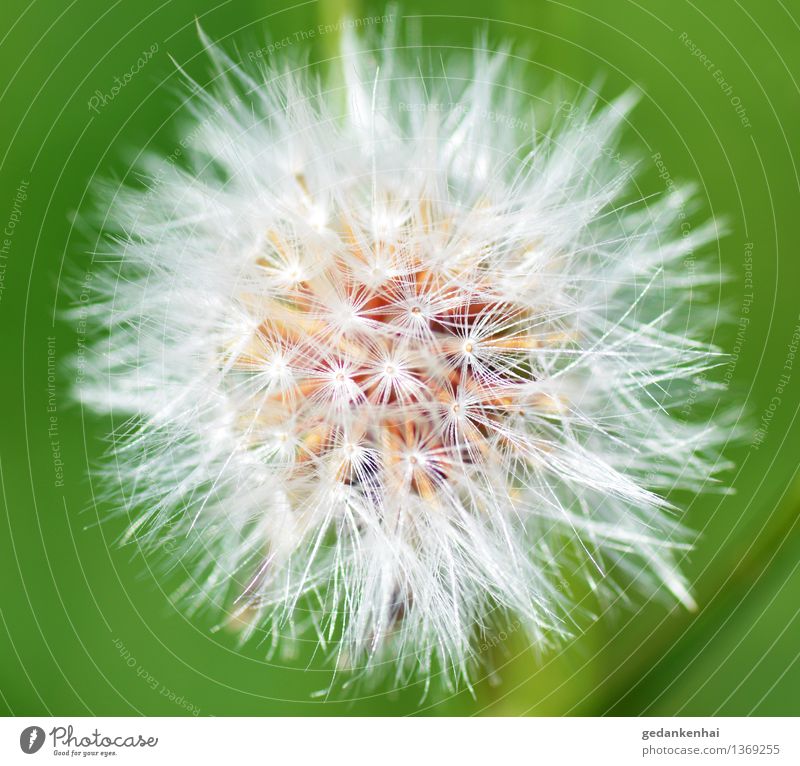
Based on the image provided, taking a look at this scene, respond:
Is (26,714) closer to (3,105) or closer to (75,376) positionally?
(75,376)
